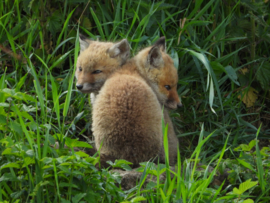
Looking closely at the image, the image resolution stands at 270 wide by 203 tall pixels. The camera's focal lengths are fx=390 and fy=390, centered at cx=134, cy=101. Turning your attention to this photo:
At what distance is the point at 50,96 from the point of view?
4836 mm

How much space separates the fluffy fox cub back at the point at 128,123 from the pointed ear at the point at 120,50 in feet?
2.50

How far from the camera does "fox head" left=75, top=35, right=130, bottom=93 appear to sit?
4.46 m

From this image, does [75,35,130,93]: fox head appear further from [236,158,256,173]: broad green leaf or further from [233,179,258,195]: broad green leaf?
[233,179,258,195]: broad green leaf

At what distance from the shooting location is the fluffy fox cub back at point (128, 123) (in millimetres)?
3777

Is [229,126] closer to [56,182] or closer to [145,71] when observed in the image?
[145,71]

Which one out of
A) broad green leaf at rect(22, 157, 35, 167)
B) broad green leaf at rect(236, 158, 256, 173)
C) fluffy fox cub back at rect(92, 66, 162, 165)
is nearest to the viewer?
broad green leaf at rect(22, 157, 35, 167)

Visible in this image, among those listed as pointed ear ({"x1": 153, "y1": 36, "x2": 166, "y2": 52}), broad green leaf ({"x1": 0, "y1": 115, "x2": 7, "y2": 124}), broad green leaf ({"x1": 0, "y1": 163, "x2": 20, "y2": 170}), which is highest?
pointed ear ({"x1": 153, "y1": 36, "x2": 166, "y2": 52})

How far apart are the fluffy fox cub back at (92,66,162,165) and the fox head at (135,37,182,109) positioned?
21.7 inches

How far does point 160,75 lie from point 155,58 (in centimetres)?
22

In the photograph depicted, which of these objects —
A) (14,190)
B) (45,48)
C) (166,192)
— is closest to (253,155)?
(166,192)

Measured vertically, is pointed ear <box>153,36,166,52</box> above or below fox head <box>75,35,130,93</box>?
above

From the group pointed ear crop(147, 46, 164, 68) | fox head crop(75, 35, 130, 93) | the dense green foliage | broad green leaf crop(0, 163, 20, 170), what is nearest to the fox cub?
fox head crop(75, 35, 130, 93)

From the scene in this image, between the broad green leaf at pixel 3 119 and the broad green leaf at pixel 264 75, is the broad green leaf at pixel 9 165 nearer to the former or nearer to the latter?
the broad green leaf at pixel 3 119

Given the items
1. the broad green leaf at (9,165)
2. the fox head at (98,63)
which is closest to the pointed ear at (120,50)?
the fox head at (98,63)
